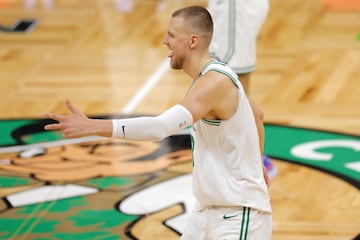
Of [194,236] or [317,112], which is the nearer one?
[194,236]

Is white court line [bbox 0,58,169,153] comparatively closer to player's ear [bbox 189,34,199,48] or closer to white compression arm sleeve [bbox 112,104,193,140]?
player's ear [bbox 189,34,199,48]

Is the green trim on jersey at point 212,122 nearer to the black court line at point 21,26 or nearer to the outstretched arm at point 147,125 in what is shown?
the outstretched arm at point 147,125

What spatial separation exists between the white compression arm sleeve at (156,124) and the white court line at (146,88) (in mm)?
3957

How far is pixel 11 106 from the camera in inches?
319

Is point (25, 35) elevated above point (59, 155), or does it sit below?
above

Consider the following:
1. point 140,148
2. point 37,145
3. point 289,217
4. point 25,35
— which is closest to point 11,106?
point 37,145

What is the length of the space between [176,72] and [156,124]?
506cm

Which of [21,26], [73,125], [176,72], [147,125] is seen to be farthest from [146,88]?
[73,125]

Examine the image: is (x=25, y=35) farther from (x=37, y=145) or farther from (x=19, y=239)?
(x=19, y=239)

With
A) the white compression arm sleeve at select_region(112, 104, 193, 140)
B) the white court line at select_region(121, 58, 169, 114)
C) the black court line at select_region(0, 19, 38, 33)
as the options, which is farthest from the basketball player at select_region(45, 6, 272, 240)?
the black court line at select_region(0, 19, 38, 33)

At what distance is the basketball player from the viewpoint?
13.0ft

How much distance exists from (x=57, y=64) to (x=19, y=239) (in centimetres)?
372

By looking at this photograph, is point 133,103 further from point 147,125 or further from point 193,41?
point 147,125

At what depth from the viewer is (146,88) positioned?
27.9 ft
